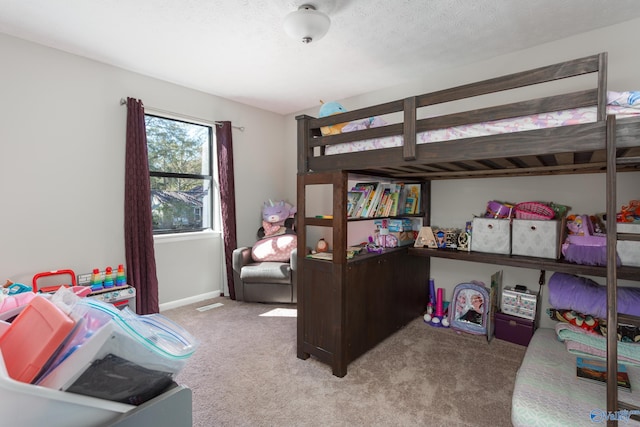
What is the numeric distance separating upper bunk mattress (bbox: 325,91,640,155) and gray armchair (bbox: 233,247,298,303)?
1837 millimetres

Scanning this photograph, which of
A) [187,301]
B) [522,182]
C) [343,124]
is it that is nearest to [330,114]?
[343,124]

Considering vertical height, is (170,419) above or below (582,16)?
below

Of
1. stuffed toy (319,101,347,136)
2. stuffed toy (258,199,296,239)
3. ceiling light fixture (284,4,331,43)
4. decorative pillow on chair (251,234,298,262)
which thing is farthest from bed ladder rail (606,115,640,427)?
stuffed toy (258,199,296,239)

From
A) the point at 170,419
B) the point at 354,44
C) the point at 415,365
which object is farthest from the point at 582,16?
the point at 170,419

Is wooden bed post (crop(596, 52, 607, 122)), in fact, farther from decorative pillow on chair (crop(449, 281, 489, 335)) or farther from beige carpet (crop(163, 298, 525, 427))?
decorative pillow on chair (crop(449, 281, 489, 335))

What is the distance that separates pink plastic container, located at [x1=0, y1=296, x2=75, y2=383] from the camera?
0.62 metres

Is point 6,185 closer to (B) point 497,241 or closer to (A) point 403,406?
(A) point 403,406

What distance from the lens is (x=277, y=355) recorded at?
2.45m

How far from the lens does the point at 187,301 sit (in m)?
3.63

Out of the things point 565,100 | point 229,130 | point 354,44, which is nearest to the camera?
point 565,100

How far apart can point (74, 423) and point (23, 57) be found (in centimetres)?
310

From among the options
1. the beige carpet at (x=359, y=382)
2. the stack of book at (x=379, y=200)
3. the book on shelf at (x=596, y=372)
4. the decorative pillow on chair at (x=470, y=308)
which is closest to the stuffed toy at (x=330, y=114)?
the stack of book at (x=379, y=200)

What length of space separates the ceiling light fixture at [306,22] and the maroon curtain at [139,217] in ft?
6.22

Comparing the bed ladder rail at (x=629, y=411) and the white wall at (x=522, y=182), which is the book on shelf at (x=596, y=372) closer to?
the bed ladder rail at (x=629, y=411)
